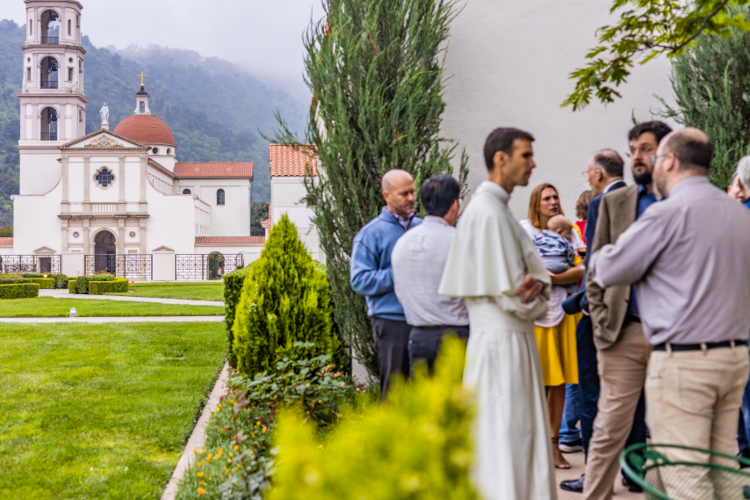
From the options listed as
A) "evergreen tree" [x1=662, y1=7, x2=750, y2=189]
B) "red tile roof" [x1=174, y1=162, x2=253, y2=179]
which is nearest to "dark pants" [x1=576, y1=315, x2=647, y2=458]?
"evergreen tree" [x1=662, y1=7, x2=750, y2=189]

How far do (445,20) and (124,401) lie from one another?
572 centimetres

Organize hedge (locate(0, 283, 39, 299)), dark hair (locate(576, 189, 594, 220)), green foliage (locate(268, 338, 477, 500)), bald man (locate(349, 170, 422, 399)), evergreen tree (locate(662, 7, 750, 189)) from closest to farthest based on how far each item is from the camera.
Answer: green foliage (locate(268, 338, 477, 500))
bald man (locate(349, 170, 422, 399))
dark hair (locate(576, 189, 594, 220))
evergreen tree (locate(662, 7, 750, 189))
hedge (locate(0, 283, 39, 299))

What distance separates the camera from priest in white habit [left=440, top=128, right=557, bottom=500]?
283cm

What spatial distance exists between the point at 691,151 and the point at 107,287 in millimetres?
30652

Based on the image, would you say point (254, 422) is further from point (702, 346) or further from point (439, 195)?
point (702, 346)

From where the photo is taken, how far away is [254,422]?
539cm

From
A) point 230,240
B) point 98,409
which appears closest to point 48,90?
point 230,240

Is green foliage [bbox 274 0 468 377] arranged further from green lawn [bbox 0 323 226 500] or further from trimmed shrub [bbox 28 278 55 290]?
trimmed shrub [bbox 28 278 55 290]

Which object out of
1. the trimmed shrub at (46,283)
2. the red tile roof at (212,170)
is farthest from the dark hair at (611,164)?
the red tile roof at (212,170)

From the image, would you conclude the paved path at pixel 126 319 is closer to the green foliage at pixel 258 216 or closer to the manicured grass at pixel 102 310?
the manicured grass at pixel 102 310

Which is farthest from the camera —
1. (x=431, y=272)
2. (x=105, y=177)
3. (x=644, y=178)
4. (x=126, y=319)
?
(x=105, y=177)

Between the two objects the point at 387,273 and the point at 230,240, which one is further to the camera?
the point at 230,240

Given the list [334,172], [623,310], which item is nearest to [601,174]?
[623,310]

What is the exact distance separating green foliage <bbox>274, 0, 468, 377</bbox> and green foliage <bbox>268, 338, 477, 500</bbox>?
475 cm
